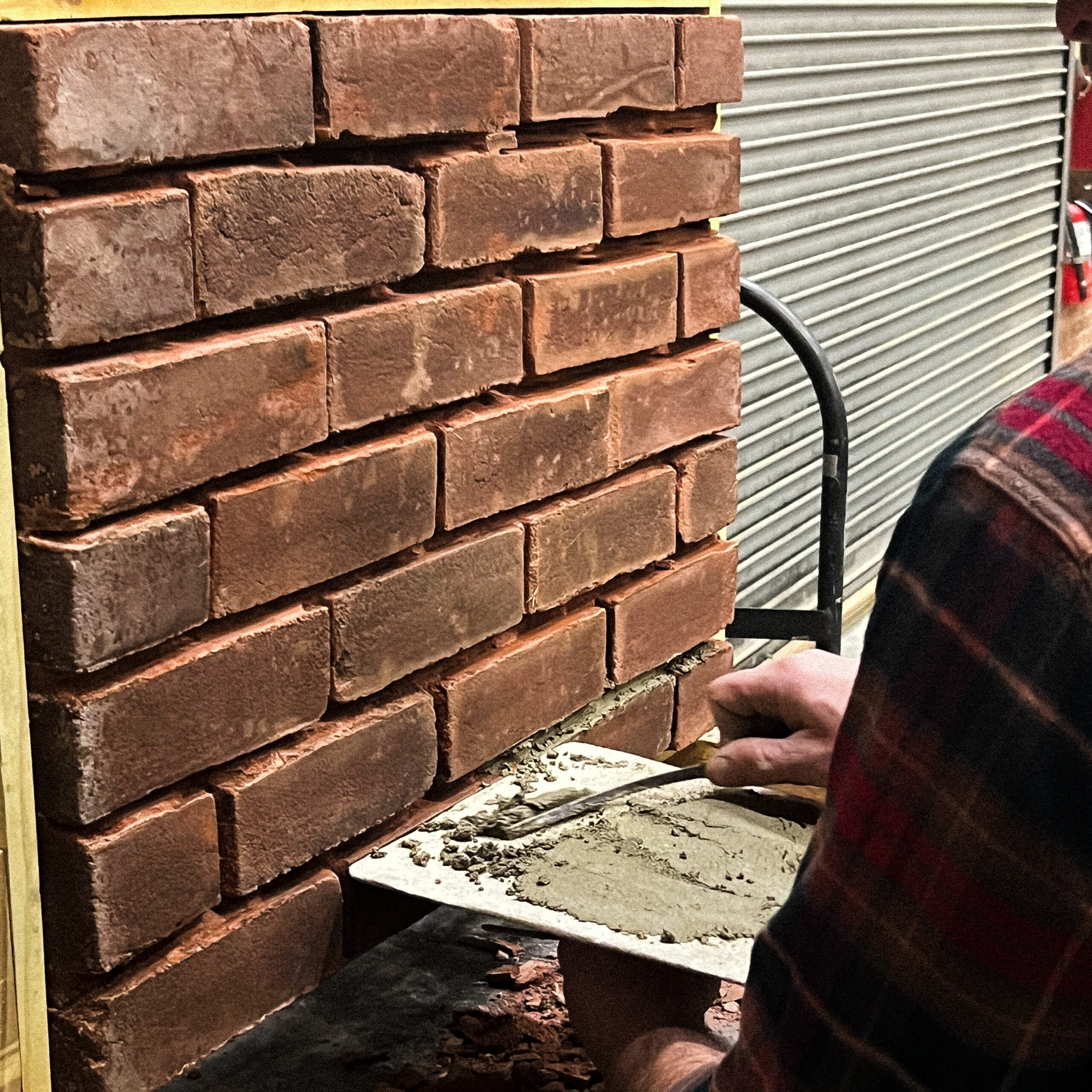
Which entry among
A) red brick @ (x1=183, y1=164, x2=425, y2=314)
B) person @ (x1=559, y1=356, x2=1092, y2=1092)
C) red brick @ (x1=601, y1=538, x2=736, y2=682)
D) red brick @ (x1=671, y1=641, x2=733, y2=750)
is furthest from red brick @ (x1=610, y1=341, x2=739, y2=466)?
person @ (x1=559, y1=356, x2=1092, y2=1092)

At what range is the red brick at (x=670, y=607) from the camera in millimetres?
2051

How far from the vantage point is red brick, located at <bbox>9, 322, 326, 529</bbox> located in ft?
4.17

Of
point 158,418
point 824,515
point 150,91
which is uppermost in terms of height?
point 150,91

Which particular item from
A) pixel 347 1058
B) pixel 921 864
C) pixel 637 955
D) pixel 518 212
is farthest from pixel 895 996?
pixel 347 1058

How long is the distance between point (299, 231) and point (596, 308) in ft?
1.73

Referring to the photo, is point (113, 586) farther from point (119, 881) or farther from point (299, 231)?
point (299, 231)

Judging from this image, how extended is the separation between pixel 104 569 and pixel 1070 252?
17.4 ft

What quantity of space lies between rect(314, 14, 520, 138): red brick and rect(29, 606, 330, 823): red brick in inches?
20.0

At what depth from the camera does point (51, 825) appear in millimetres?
1356

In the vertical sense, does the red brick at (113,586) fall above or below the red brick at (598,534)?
above

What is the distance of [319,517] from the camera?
1546 millimetres

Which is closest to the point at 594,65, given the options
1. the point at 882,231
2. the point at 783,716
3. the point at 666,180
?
the point at 666,180

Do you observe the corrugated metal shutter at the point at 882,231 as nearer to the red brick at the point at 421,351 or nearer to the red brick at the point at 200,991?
the red brick at the point at 421,351

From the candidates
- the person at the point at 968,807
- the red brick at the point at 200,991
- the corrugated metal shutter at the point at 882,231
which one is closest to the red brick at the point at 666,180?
the red brick at the point at 200,991
